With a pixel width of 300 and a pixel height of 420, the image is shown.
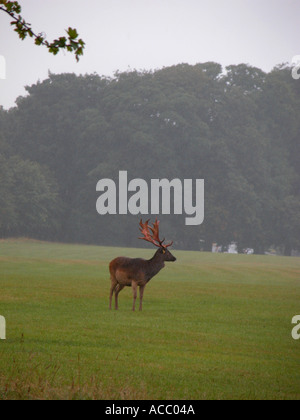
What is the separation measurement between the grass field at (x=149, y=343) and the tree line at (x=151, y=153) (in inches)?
1625

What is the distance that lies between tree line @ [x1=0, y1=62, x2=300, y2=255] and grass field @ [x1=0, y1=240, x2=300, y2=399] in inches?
1625

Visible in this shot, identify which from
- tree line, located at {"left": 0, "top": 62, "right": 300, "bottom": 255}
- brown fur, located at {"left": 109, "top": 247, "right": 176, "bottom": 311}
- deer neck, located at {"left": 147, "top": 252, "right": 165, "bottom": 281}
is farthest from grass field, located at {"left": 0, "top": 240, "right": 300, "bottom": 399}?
tree line, located at {"left": 0, "top": 62, "right": 300, "bottom": 255}

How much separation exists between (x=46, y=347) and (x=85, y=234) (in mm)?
57176

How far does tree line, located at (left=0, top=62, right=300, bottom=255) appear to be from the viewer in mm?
68438

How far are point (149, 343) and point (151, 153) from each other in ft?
185

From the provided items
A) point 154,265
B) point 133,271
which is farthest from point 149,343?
point 154,265

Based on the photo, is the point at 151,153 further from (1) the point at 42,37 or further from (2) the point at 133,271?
(1) the point at 42,37

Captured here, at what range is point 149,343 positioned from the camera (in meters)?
13.3

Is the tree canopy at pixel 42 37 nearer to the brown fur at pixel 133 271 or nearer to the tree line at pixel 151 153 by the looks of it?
the brown fur at pixel 133 271

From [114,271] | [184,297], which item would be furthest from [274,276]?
[114,271]

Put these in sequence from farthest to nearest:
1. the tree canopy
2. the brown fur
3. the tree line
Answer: the tree line
the brown fur
the tree canopy

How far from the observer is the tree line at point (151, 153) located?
68438 mm

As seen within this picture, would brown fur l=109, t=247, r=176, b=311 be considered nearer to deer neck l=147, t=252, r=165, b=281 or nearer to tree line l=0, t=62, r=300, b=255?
deer neck l=147, t=252, r=165, b=281

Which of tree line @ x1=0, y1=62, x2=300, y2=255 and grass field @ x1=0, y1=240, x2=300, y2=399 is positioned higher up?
tree line @ x1=0, y1=62, x2=300, y2=255
